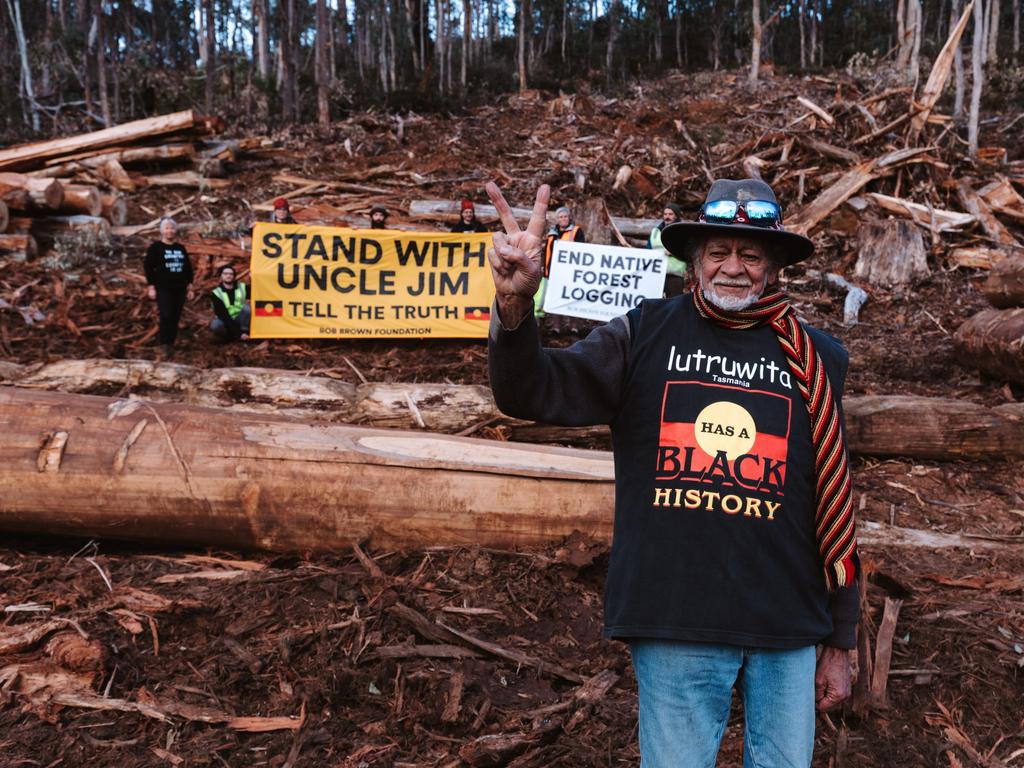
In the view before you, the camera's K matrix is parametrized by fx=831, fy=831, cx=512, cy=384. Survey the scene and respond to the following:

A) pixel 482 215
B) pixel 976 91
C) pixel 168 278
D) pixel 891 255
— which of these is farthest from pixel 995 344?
pixel 976 91

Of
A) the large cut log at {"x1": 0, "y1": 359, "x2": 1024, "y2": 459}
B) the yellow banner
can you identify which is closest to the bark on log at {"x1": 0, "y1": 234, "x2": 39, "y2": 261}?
the yellow banner

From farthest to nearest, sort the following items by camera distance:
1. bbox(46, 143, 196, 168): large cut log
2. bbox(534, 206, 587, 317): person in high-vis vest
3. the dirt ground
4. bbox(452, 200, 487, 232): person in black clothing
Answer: bbox(46, 143, 196, 168): large cut log < bbox(452, 200, 487, 232): person in black clothing < bbox(534, 206, 587, 317): person in high-vis vest < the dirt ground

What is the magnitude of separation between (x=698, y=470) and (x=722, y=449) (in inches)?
3.4

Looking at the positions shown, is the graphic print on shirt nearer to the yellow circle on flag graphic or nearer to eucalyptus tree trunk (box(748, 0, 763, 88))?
the yellow circle on flag graphic

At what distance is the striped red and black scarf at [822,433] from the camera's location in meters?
2.22

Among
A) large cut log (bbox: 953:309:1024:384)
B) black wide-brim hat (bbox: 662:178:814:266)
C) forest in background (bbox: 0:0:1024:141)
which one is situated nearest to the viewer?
black wide-brim hat (bbox: 662:178:814:266)

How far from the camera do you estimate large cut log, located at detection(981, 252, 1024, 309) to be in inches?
347

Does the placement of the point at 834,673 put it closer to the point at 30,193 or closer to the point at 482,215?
the point at 482,215

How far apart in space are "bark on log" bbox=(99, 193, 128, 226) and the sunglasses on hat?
14514 millimetres

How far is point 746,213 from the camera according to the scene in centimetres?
230

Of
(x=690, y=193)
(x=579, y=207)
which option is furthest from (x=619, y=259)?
(x=690, y=193)

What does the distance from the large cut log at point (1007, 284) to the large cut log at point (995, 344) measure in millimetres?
176

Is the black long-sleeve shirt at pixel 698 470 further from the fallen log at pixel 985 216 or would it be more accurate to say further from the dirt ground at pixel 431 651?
the fallen log at pixel 985 216

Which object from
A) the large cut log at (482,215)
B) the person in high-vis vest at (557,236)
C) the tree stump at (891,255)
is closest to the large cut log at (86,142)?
the large cut log at (482,215)
